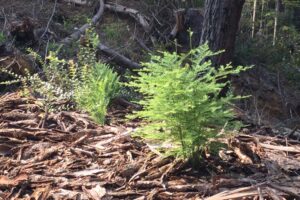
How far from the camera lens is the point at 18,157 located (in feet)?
11.2

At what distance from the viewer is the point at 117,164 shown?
3.14 meters

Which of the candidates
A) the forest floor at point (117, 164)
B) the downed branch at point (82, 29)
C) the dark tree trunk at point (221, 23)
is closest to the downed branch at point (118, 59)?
the downed branch at point (82, 29)

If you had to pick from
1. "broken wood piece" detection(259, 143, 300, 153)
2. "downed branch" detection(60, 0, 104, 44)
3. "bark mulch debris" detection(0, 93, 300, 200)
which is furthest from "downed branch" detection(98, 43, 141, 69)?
"broken wood piece" detection(259, 143, 300, 153)

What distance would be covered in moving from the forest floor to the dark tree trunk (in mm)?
1728

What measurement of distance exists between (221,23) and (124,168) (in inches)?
130

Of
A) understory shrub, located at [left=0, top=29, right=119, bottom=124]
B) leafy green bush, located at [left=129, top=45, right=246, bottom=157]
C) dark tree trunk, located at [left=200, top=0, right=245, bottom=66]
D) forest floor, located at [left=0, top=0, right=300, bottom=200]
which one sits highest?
dark tree trunk, located at [left=200, top=0, right=245, bottom=66]

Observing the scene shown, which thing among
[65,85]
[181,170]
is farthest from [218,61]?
[181,170]

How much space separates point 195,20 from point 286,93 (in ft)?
9.20

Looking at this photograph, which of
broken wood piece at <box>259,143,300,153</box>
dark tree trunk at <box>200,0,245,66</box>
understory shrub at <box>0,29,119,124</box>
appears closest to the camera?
broken wood piece at <box>259,143,300,153</box>

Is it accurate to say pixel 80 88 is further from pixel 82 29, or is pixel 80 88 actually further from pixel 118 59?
pixel 82 29

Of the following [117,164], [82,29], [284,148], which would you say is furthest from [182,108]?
[82,29]

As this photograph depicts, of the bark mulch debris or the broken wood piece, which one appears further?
the broken wood piece

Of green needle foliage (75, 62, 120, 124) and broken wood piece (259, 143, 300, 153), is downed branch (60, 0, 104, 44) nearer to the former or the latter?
green needle foliage (75, 62, 120, 124)

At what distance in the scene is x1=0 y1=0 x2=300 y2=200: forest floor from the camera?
8.92 ft
